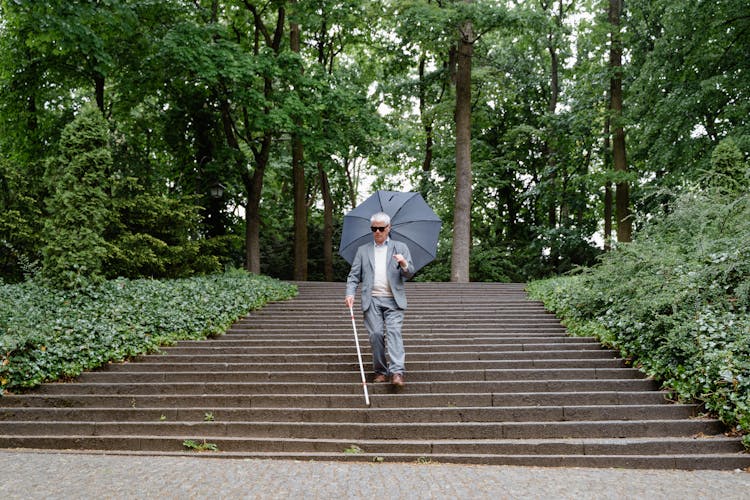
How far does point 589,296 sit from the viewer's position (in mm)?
10664

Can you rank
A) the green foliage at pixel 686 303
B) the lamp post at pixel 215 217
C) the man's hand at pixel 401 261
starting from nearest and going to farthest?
1. the green foliage at pixel 686 303
2. the man's hand at pixel 401 261
3. the lamp post at pixel 215 217

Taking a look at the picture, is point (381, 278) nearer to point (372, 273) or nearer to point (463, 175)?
point (372, 273)

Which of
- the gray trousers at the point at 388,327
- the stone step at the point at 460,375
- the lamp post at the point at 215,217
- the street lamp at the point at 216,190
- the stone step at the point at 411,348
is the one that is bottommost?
the stone step at the point at 460,375

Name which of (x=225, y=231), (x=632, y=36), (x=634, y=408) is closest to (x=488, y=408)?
(x=634, y=408)

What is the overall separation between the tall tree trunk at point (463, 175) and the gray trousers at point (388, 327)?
34.7ft

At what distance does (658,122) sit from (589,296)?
31.4 feet

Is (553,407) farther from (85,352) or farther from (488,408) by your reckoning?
(85,352)

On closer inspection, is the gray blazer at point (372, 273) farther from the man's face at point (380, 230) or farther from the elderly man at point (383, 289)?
the man's face at point (380, 230)

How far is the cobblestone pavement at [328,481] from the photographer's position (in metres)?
4.61

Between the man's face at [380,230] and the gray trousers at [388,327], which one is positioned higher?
the man's face at [380,230]

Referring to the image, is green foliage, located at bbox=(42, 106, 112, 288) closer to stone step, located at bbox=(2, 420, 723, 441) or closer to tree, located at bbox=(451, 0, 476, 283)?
stone step, located at bbox=(2, 420, 723, 441)

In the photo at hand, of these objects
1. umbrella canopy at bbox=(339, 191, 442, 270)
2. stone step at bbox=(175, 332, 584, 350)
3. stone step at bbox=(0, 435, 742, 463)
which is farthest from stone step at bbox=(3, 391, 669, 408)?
stone step at bbox=(175, 332, 584, 350)

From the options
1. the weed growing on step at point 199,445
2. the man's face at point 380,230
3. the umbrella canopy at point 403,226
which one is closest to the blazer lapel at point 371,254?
the man's face at point 380,230

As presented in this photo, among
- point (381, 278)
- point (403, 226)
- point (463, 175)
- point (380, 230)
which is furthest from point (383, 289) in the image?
point (463, 175)
